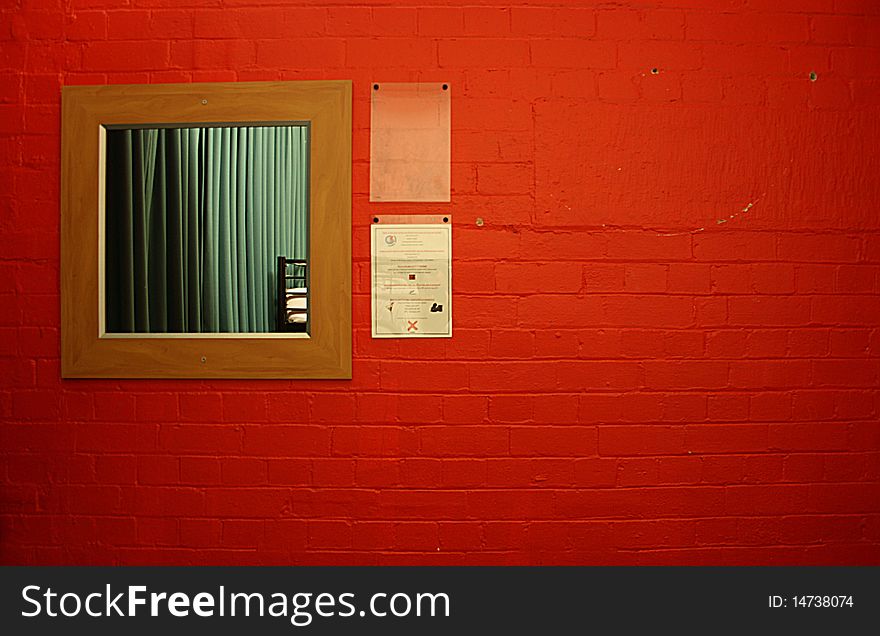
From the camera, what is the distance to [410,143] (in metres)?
2.69

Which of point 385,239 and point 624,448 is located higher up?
point 385,239

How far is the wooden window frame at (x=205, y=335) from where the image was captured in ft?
8.75

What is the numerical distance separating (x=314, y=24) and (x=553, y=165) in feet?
3.06

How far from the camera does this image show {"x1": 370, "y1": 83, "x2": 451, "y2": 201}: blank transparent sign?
268 centimetres

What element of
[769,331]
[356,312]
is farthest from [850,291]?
[356,312]

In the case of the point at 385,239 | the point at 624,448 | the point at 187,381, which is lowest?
the point at 624,448

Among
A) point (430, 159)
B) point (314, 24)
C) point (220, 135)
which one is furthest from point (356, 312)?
point (314, 24)

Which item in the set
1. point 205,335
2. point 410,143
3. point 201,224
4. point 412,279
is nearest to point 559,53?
point 410,143

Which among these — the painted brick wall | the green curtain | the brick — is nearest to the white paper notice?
the painted brick wall

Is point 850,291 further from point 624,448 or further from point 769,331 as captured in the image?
point 624,448

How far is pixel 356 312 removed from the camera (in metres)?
2.69

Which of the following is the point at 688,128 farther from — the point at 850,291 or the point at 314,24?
the point at 314,24

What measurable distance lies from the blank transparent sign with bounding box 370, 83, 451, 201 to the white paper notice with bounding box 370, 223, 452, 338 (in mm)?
121

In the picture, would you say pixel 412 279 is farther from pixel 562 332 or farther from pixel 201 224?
pixel 201 224
